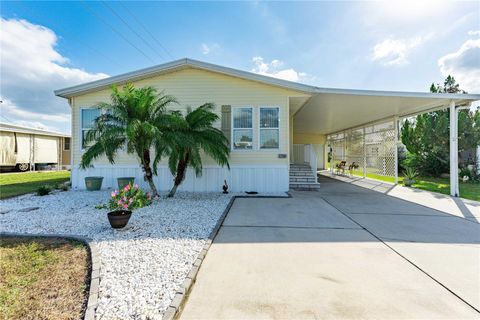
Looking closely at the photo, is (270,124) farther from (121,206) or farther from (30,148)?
(30,148)

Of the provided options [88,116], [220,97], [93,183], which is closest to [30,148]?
[88,116]

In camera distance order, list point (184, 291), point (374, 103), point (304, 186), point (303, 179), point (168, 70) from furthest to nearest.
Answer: point (303, 179) → point (304, 186) → point (374, 103) → point (168, 70) → point (184, 291)

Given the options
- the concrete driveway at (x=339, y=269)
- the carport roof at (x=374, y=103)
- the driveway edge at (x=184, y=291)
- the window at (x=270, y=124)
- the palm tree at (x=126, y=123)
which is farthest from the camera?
the window at (x=270, y=124)

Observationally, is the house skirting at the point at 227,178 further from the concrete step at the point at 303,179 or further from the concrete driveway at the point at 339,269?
the concrete driveway at the point at 339,269

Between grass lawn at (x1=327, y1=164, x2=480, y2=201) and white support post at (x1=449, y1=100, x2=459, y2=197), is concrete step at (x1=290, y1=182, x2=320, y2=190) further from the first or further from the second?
grass lawn at (x1=327, y1=164, x2=480, y2=201)

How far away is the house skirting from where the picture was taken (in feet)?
29.5

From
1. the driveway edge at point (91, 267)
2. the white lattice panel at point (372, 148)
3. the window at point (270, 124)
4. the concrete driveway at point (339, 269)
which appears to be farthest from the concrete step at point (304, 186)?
the driveway edge at point (91, 267)

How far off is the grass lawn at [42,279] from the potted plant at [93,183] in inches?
210

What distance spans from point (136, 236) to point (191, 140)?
327cm

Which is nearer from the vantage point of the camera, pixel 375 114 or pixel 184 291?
pixel 184 291

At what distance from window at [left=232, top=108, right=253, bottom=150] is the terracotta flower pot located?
210 inches

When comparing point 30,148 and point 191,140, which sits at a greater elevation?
point 30,148

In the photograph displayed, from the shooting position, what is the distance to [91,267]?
117 inches

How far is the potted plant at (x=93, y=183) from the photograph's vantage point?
29.6ft
